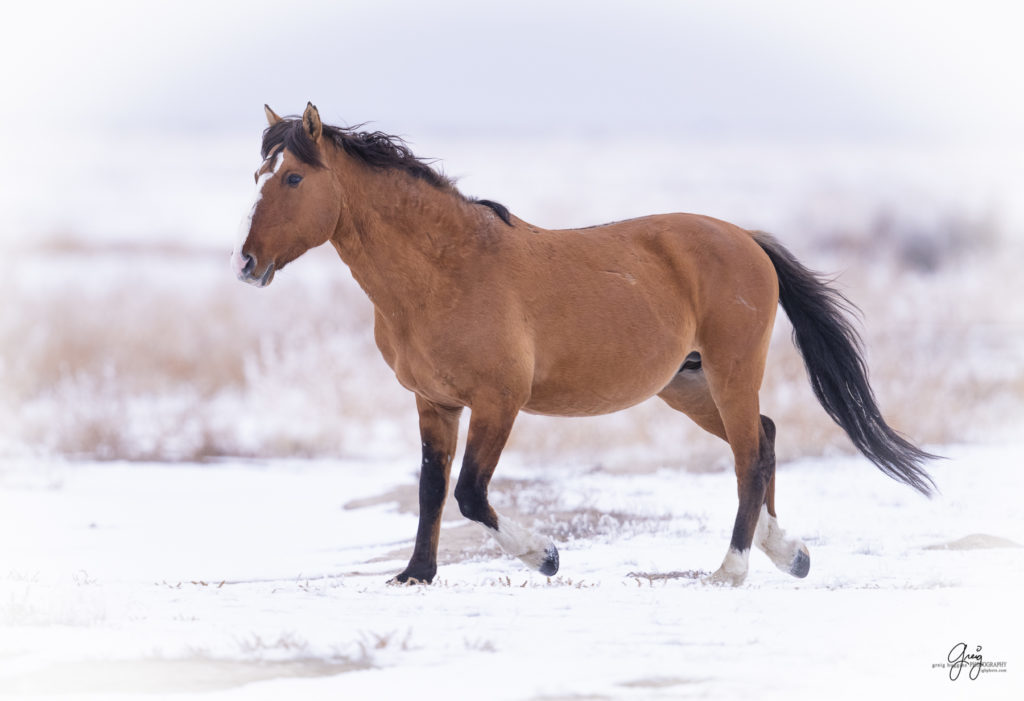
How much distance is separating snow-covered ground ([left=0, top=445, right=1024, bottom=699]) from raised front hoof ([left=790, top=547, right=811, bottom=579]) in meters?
0.06

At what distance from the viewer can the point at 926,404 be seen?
36.2ft

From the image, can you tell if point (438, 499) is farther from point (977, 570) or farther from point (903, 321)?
point (903, 321)

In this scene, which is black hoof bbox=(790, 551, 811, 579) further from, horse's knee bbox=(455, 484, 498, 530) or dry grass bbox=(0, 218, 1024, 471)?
dry grass bbox=(0, 218, 1024, 471)

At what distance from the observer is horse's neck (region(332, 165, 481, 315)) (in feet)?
16.5

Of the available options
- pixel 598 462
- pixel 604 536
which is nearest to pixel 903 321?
pixel 598 462

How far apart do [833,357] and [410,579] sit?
2823mm

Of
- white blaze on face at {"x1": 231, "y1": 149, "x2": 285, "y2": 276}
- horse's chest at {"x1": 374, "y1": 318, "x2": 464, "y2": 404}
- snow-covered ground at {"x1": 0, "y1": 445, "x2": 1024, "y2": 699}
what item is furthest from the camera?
horse's chest at {"x1": 374, "y1": 318, "x2": 464, "y2": 404}

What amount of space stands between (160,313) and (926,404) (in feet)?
32.1

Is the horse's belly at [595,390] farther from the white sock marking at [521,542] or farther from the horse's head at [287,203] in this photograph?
the horse's head at [287,203]

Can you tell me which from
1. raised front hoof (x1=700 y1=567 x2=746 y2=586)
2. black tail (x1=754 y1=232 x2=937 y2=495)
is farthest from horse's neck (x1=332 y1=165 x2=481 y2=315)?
black tail (x1=754 y1=232 x2=937 y2=495)

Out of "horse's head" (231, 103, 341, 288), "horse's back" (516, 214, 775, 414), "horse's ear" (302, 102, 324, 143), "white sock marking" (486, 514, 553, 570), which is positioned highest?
"horse's ear" (302, 102, 324, 143)

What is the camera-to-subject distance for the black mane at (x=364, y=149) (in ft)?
16.0

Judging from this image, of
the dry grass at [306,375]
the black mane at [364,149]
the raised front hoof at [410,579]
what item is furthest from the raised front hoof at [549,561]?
the dry grass at [306,375]

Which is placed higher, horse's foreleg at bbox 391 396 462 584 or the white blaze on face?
the white blaze on face
